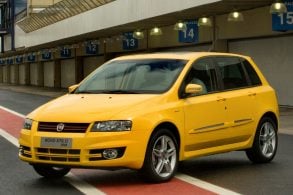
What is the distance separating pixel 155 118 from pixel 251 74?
2721mm

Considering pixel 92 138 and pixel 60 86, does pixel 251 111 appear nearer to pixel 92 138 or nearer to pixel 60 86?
pixel 92 138

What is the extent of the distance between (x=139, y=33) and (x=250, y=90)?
2555 cm

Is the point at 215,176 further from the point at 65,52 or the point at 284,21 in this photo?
the point at 65,52

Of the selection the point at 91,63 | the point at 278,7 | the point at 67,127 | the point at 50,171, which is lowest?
the point at 50,171

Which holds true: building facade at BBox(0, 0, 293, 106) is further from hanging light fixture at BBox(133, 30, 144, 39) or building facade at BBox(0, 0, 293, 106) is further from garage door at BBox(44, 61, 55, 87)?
hanging light fixture at BBox(133, 30, 144, 39)

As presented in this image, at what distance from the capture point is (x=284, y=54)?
25469 millimetres

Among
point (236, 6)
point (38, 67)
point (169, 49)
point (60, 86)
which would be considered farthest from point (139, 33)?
point (38, 67)

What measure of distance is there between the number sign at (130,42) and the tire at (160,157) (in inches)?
1190

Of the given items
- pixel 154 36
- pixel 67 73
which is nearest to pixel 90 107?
pixel 154 36

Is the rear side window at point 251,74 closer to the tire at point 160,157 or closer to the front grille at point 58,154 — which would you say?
the tire at point 160,157

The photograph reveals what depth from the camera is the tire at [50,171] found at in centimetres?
898

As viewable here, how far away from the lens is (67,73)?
57.4 metres

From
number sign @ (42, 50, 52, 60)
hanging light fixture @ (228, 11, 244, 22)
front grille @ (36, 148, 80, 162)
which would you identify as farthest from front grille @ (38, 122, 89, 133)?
number sign @ (42, 50, 52, 60)

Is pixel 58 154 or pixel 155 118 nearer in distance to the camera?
pixel 58 154
